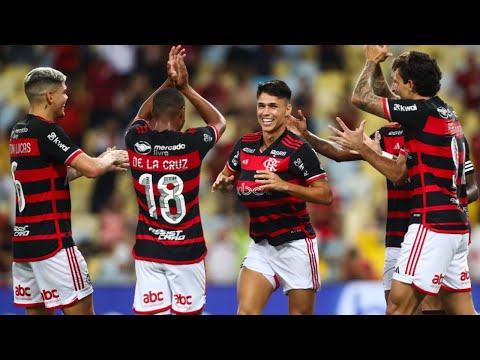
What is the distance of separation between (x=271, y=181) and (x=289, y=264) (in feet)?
2.42

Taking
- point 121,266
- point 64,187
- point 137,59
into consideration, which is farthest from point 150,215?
point 137,59

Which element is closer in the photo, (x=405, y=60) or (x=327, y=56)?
(x=405, y=60)

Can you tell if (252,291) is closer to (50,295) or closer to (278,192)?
(278,192)

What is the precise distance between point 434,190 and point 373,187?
207 inches

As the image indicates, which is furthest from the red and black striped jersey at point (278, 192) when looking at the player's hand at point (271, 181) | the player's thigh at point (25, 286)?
the player's thigh at point (25, 286)

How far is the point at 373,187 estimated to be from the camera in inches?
430

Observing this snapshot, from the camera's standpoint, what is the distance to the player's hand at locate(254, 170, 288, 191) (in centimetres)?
584

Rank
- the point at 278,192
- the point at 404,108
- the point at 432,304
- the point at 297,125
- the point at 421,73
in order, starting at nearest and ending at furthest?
the point at 404,108 → the point at 421,73 → the point at 278,192 → the point at 432,304 → the point at 297,125

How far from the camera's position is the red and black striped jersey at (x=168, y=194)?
585 cm

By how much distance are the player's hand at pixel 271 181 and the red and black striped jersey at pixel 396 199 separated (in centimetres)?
100

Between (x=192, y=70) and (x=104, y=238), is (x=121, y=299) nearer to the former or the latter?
(x=104, y=238)

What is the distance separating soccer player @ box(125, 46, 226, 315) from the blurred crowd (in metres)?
3.87

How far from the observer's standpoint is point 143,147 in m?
5.90

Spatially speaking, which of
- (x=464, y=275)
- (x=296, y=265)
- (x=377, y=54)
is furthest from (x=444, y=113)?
(x=296, y=265)
